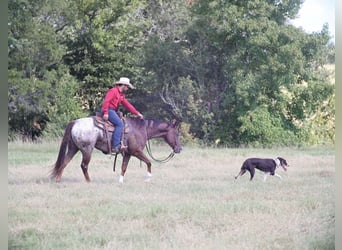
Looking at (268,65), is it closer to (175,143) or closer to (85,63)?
(175,143)

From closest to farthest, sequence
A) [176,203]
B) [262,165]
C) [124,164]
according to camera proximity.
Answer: [176,203] → [124,164] → [262,165]

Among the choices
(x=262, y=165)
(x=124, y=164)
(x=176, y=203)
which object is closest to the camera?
(x=176, y=203)

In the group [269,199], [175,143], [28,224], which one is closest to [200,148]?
[175,143]

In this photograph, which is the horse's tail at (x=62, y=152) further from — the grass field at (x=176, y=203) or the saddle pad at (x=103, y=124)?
the saddle pad at (x=103, y=124)

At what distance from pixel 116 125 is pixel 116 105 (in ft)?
0.52

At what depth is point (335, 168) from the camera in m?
5.88

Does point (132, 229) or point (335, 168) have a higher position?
point (335, 168)

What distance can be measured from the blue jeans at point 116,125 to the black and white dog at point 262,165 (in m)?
1.02

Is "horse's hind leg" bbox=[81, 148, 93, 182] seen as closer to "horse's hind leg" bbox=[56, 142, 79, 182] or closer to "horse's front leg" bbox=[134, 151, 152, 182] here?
"horse's hind leg" bbox=[56, 142, 79, 182]

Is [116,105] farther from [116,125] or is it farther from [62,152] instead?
[62,152]

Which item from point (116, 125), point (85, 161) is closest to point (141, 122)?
point (116, 125)

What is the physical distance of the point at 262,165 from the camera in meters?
5.98

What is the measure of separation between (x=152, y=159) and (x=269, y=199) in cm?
99

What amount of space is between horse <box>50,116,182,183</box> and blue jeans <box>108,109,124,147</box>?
5cm
